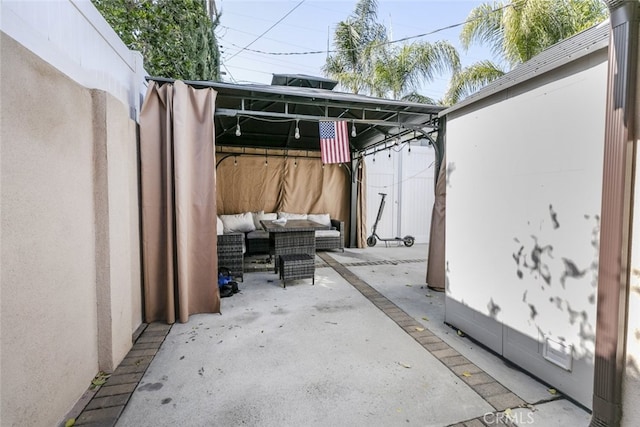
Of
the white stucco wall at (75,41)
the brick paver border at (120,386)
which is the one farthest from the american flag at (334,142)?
the brick paver border at (120,386)

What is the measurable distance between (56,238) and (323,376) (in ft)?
6.60

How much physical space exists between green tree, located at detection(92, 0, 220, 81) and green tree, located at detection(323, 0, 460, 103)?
5787 mm

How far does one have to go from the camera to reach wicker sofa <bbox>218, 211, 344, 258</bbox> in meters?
6.52

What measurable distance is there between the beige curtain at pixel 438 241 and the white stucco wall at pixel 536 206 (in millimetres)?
1229

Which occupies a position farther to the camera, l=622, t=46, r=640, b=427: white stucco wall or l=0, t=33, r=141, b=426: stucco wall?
l=622, t=46, r=640, b=427: white stucco wall

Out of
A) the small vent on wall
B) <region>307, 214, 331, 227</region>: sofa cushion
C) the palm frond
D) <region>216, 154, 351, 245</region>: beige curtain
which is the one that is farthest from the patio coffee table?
the palm frond

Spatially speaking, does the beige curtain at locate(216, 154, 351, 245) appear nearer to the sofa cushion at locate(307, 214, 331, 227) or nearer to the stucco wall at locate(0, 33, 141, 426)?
the sofa cushion at locate(307, 214, 331, 227)

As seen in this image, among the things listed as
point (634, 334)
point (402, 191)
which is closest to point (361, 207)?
point (402, 191)

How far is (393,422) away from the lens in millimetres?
1721

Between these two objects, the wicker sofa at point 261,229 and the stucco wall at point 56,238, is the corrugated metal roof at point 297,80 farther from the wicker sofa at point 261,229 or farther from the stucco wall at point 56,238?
the stucco wall at point 56,238

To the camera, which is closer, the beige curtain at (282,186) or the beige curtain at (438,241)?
the beige curtain at (438,241)

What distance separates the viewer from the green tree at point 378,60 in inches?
380

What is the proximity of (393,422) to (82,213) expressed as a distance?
Result: 2.46 meters

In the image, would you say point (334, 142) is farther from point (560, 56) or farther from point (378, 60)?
point (378, 60)
